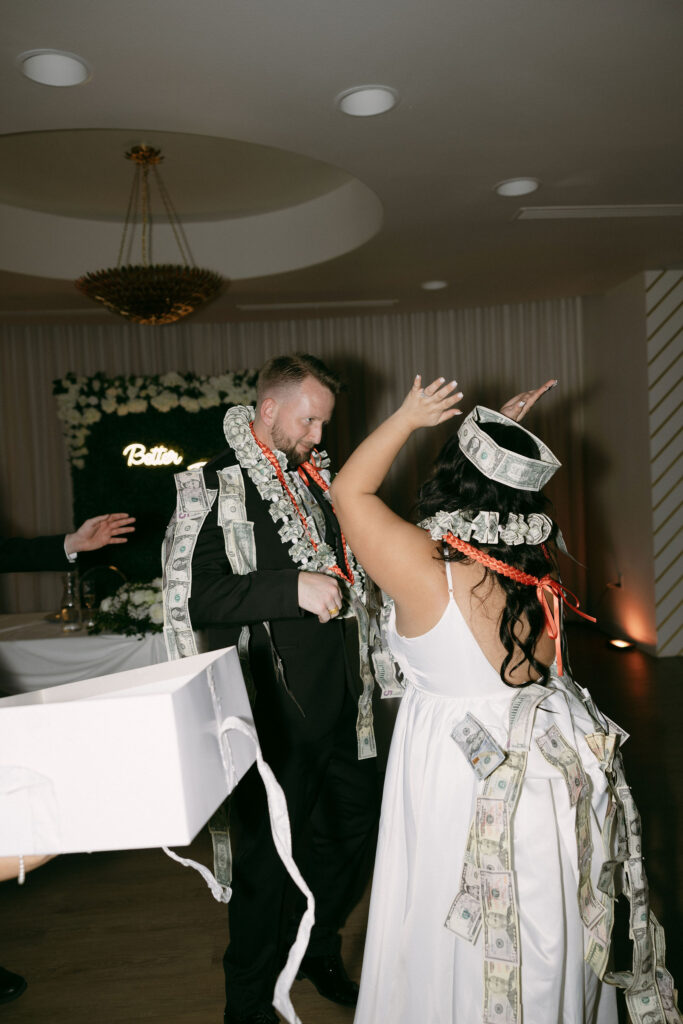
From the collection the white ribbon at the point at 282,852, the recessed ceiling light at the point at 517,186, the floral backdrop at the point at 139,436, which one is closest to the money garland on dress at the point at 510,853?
the white ribbon at the point at 282,852

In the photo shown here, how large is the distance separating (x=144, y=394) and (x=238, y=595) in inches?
137

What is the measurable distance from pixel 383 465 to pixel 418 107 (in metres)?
2.34

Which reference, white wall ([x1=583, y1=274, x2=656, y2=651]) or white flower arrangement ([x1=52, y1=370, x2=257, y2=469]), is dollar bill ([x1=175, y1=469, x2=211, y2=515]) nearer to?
white flower arrangement ([x1=52, y1=370, x2=257, y2=469])

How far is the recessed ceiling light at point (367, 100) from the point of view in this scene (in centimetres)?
297

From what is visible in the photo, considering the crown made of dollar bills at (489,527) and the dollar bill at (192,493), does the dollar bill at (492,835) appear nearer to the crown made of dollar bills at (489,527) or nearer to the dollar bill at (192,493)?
the crown made of dollar bills at (489,527)

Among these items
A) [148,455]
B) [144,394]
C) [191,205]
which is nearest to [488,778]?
[144,394]

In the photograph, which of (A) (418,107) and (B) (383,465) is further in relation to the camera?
(A) (418,107)

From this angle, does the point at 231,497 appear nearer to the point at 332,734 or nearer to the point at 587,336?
the point at 332,734

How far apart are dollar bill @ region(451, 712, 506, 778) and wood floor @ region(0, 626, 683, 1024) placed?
2.02 feet

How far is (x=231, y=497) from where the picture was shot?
2.13 meters

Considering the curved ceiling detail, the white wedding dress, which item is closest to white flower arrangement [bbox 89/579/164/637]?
the white wedding dress

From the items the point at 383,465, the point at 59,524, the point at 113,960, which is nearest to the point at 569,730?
the point at 383,465

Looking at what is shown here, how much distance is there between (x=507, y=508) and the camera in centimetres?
161

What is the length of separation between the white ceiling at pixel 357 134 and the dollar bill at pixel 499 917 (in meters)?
2.60
